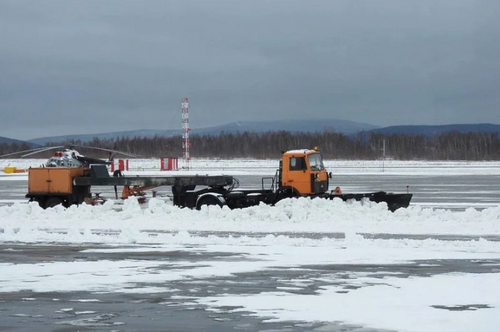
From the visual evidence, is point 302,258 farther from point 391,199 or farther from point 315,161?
point 315,161

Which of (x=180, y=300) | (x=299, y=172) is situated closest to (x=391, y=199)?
(x=299, y=172)

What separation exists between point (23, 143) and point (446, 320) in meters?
107

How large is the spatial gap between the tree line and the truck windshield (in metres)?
75.9

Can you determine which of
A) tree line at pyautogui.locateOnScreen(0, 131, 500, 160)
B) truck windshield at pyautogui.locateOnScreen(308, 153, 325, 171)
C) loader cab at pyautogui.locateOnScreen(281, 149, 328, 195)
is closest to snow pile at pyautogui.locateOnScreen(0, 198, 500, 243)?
loader cab at pyautogui.locateOnScreen(281, 149, 328, 195)

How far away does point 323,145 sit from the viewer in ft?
380

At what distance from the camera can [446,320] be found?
855cm

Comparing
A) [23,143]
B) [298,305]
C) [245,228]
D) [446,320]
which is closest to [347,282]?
[298,305]

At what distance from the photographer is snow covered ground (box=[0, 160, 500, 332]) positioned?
9.35 m

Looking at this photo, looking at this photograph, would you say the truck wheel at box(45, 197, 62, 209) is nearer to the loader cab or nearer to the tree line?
the loader cab

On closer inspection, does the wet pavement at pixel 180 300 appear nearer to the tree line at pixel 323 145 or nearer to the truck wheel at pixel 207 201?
the truck wheel at pixel 207 201

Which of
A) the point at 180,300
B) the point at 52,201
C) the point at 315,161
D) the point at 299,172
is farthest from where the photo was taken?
the point at 52,201

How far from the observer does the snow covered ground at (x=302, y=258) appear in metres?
9.35

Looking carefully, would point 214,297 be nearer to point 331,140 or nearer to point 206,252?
point 206,252

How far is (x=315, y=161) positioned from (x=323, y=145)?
9240 cm
